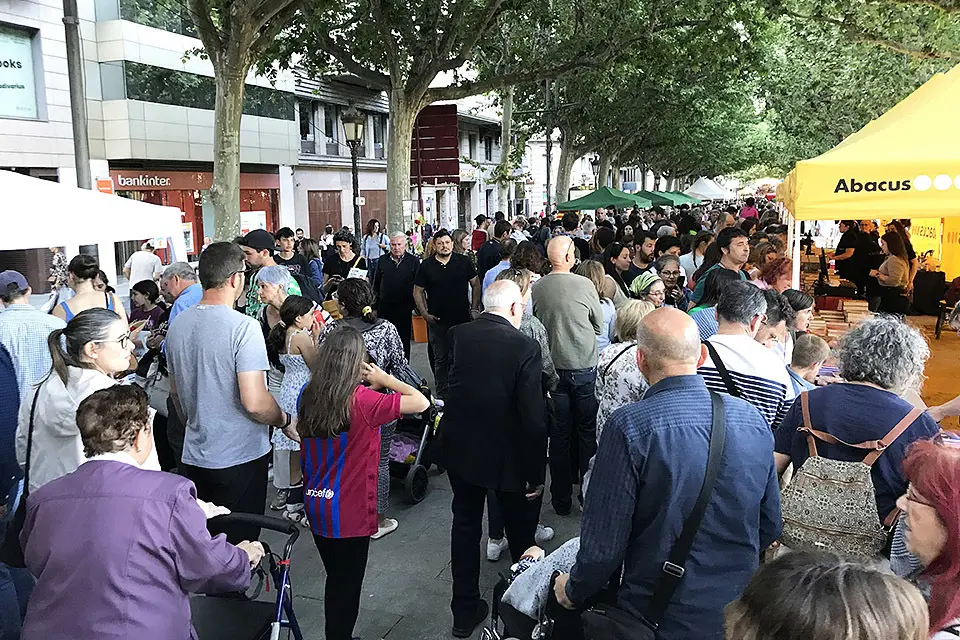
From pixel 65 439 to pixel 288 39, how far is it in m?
14.4

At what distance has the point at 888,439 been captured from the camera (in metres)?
2.90

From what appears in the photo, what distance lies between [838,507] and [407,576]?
280 centimetres

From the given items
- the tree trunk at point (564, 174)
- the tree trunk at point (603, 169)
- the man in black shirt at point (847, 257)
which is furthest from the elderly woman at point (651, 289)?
the tree trunk at point (603, 169)

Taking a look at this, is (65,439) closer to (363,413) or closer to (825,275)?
(363,413)

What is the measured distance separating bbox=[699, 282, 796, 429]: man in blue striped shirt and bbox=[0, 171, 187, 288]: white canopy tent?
3.79 metres

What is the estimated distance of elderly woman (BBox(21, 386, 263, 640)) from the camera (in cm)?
229

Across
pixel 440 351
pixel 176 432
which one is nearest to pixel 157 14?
pixel 440 351

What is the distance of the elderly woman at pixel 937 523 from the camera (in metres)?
1.93

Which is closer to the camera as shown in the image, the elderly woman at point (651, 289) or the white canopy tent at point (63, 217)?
the white canopy tent at point (63, 217)

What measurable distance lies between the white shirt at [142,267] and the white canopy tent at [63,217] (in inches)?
167

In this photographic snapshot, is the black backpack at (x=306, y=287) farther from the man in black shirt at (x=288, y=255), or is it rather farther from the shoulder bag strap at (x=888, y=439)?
the shoulder bag strap at (x=888, y=439)

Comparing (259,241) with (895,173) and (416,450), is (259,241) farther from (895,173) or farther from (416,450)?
(895,173)

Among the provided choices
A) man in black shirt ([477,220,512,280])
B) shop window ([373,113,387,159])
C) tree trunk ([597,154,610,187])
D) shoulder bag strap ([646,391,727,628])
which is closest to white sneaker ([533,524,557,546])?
shoulder bag strap ([646,391,727,628])

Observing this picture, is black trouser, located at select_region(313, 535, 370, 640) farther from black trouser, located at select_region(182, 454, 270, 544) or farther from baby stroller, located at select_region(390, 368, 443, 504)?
baby stroller, located at select_region(390, 368, 443, 504)
